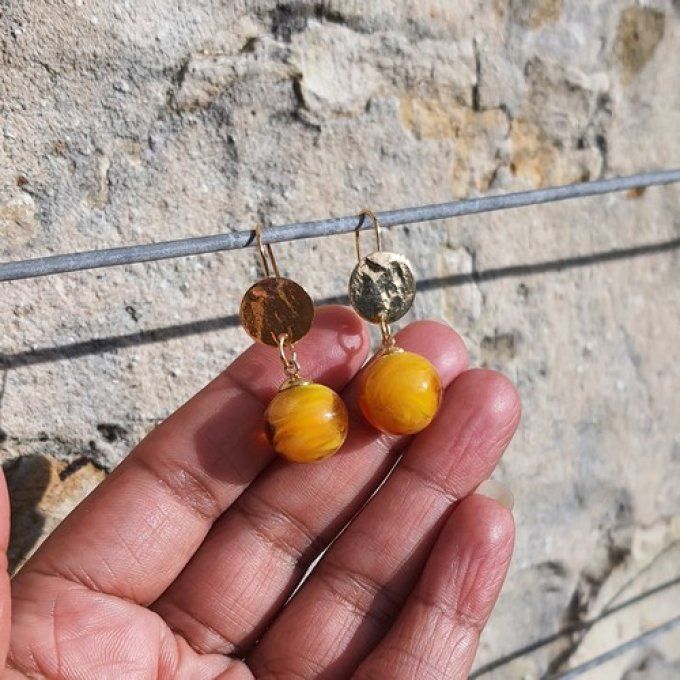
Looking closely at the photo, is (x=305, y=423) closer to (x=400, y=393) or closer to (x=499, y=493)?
(x=400, y=393)

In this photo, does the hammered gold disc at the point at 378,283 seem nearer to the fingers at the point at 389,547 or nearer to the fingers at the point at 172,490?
the fingers at the point at 172,490

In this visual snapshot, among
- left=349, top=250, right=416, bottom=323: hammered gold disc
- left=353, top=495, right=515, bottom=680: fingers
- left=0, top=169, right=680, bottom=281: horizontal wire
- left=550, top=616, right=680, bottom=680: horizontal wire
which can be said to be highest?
left=0, top=169, right=680, bottom=281: horizontal wire

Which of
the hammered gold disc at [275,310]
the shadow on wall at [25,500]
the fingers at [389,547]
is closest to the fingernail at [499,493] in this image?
the fingers at [389,547]

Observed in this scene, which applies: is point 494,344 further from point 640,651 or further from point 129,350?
point 640,651

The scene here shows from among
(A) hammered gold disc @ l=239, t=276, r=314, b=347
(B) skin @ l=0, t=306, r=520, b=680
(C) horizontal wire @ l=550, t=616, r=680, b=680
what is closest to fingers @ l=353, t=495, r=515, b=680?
(B) skin @ l=0, t=306, r=520, b=680

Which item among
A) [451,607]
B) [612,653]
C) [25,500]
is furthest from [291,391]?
[612,653]

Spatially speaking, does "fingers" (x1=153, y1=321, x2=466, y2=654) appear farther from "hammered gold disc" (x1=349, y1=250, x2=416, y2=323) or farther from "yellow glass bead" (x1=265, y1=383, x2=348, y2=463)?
"hammered gold disc" (x1=349, y1=250, x2=416, y2=323)

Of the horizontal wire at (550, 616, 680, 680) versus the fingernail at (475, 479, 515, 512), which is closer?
the fingernail at (475, 479, 515, 512)
